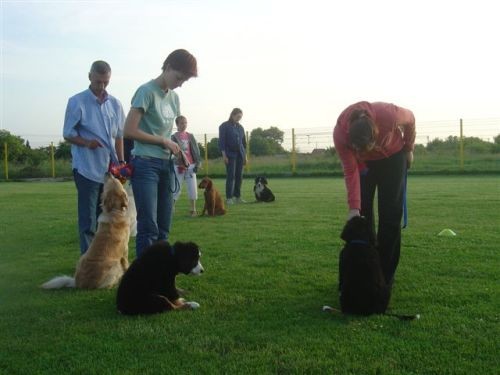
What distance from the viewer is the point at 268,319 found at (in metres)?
3.81

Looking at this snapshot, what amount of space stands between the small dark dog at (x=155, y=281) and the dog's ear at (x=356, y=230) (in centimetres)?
122

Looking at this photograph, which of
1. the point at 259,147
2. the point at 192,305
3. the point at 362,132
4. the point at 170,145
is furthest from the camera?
the point at 259,147

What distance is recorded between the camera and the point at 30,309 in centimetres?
425

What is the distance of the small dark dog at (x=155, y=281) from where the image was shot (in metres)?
3.98

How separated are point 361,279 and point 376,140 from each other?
1.02 meters

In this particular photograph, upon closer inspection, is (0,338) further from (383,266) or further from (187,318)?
(383,266)

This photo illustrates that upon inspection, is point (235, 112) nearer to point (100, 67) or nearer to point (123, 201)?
point (100, 67)

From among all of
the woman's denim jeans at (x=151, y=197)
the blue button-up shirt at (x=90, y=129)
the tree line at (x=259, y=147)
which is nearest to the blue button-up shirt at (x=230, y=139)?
the blue button-up shirt at (x=90, y=129)

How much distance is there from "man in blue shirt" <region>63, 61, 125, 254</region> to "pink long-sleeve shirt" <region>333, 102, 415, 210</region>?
2.49 m

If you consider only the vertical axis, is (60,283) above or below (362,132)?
below

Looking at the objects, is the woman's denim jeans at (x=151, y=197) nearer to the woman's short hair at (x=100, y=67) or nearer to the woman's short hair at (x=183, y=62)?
the woman's short hair at (x=183, y=62)

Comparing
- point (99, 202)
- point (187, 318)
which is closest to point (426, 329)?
point (187, 318)

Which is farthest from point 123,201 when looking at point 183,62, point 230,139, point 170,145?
point 230,139

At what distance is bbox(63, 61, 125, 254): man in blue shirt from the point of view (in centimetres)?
529
